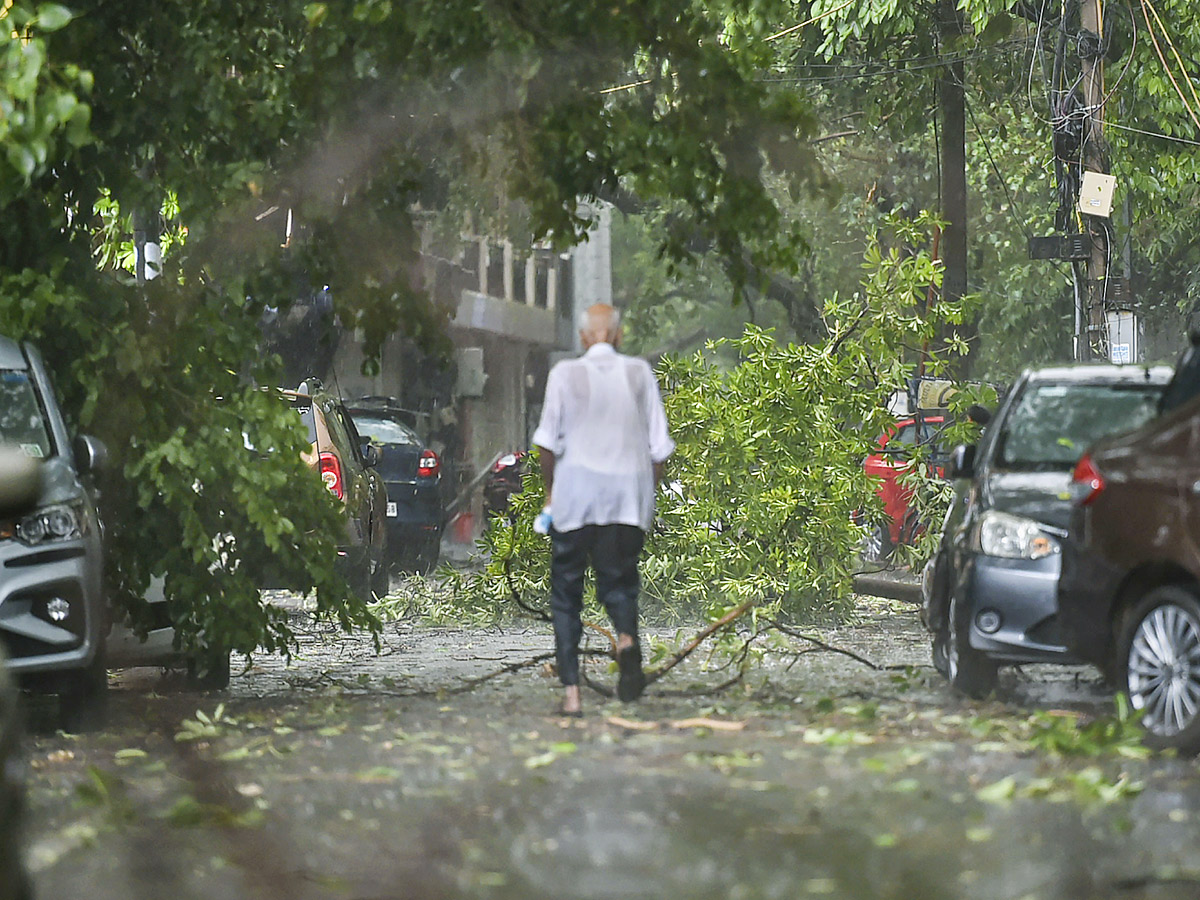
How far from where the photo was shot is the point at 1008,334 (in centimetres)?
3812

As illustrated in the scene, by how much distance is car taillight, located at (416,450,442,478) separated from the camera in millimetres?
21969

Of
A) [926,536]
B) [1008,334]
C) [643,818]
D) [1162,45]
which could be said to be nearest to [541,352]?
[1008,334]

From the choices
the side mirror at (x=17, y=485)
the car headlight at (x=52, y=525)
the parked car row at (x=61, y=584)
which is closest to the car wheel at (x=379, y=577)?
the parked car row at (x=61, y=584)

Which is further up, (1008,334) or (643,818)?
(1008,334)

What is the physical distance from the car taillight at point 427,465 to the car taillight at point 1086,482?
13.4 meters

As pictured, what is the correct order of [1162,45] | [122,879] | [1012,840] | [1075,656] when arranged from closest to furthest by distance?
1. [122,879]
2. [1012,840]
3. [1075,656]
4. [1162,45]

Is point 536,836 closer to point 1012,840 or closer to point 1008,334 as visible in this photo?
point 1012,840

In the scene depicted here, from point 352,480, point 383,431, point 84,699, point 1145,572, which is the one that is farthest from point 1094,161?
point 84,699

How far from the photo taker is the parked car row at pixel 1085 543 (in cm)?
831

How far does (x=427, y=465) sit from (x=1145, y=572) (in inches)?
554

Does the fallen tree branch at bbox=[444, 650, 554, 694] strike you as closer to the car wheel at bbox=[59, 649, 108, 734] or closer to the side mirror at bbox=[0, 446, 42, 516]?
the car wheel at bbox=[59, 649, 108, 734]

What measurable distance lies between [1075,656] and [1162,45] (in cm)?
1561

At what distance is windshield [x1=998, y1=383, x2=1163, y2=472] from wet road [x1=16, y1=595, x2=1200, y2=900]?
1205 millimetres

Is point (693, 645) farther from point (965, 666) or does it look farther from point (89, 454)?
point (89, 454)
